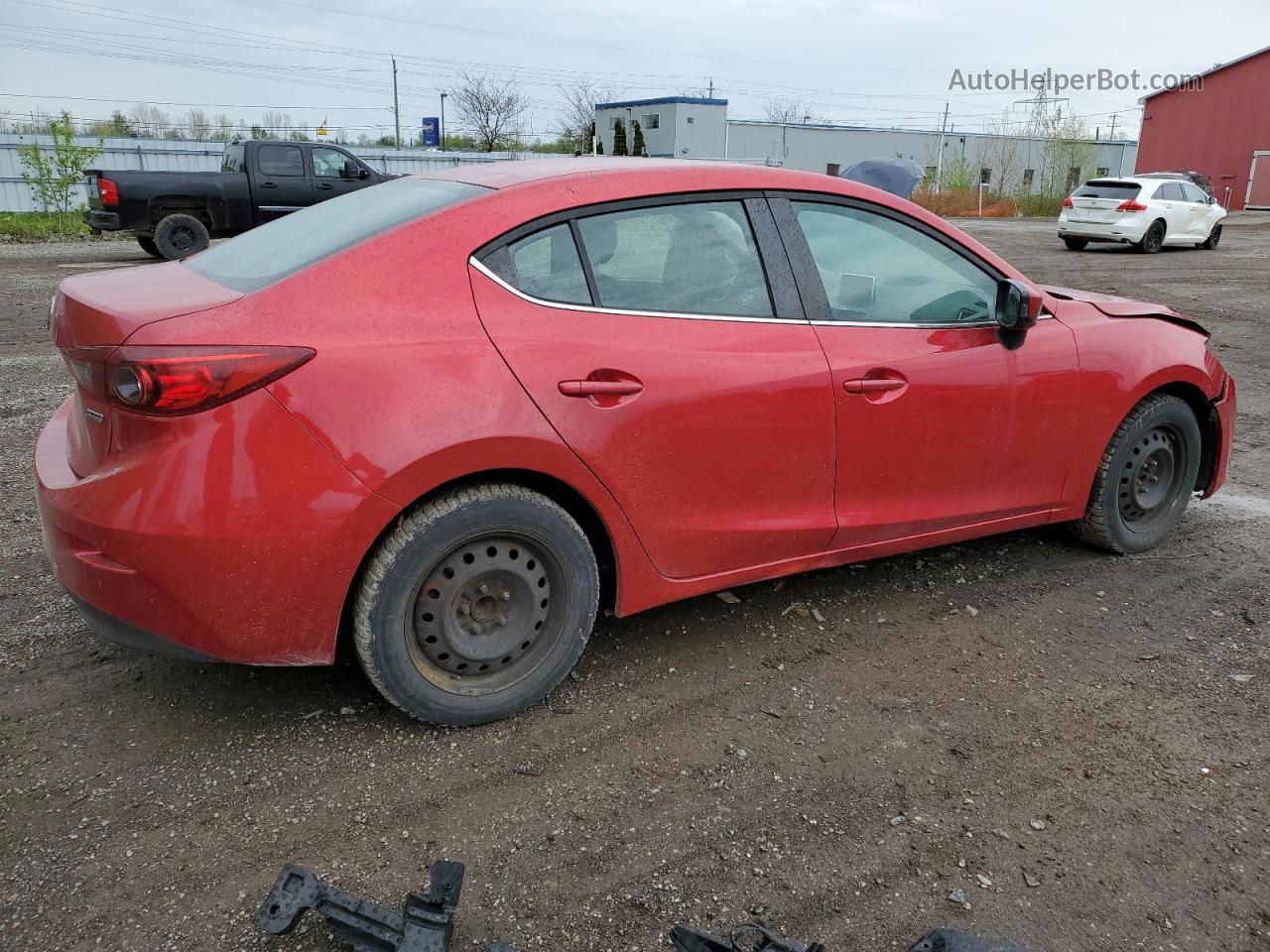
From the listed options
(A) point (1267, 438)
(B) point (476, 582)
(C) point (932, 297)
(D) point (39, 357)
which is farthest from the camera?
(D) point (39, 357)

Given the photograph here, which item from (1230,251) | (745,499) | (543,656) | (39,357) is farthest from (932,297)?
(1230,251)

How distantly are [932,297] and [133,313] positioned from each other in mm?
2604

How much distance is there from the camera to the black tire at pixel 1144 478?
416 centimetres

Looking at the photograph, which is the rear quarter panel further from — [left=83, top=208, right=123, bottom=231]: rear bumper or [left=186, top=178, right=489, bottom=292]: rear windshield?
[left=83, top=208, right=123, bottom=231]: rear bumper

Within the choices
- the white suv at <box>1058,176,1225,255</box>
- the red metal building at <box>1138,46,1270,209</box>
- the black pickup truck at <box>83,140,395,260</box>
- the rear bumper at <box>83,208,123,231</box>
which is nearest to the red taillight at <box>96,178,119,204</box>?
the black pickup truck at <box>83,140,395,260</box>

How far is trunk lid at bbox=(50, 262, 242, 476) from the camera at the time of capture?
8.36 ft

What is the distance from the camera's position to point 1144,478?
14.3 ft

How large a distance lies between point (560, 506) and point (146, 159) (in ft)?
96.1

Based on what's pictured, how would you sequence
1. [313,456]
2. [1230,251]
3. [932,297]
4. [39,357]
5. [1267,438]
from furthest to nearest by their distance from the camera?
[1230,251]
[39,357]
[1267,438]
[932,297]
[313,456]

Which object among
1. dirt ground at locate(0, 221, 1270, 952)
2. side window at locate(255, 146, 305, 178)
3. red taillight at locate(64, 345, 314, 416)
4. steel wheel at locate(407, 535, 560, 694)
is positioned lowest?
dirt ground at locate(0, 221, 1270, 952)

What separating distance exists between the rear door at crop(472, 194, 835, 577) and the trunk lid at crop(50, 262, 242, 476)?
31.8 inches

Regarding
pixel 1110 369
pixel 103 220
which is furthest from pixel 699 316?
pixel 103 220

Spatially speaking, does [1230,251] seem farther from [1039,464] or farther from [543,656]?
[543,656]

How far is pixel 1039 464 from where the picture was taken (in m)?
3.89
